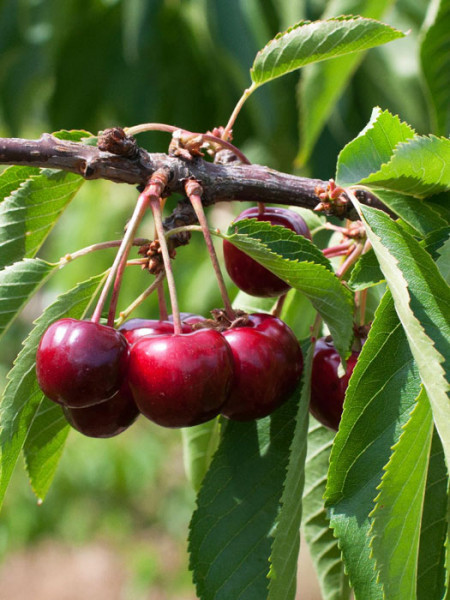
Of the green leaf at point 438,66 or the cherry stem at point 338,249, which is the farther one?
the green leaf at point 438,66

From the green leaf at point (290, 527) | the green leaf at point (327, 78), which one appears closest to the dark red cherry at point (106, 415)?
the green leaf at point (290, 527)

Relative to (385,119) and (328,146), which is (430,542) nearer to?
(385,119)

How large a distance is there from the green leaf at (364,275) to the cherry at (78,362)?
29 centimetres

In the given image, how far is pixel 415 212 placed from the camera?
3.21 feet

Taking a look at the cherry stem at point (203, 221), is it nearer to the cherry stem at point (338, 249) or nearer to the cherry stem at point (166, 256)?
the cherry stem at point (166, 256)

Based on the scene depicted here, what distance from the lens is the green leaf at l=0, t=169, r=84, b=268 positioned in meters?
1.03

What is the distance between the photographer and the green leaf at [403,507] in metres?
0.74

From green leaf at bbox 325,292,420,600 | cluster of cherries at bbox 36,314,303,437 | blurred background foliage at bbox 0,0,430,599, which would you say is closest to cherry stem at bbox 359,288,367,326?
cluster of cherries at bbox 36,314,303,437

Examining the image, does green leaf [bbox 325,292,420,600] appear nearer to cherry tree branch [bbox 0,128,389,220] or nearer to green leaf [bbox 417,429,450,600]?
green leaf [bbox 417,429,450,600]

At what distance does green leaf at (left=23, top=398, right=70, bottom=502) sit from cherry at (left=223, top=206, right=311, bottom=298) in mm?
310

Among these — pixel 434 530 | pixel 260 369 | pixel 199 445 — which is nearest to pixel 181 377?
pixel 260 369

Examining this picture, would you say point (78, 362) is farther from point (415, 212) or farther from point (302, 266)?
point (415, 212)

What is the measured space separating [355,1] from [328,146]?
1089 millimetres

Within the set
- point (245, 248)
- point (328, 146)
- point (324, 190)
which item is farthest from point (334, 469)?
point (328, 146)
